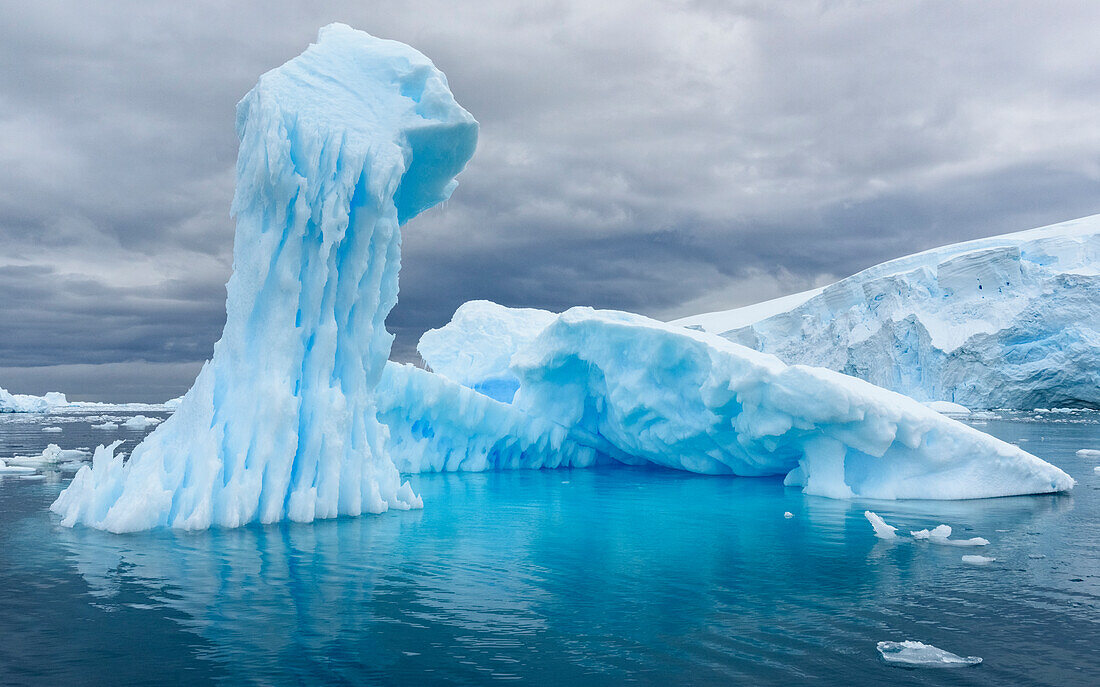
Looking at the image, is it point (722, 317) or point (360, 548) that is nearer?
point (360, 548)

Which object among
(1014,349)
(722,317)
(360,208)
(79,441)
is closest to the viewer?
(360,208)

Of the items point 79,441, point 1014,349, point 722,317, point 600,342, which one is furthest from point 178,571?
point 722,317

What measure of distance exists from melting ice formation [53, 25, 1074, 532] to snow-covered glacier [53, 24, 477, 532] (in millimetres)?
26

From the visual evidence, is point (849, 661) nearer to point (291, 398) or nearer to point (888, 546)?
point (888, 546)

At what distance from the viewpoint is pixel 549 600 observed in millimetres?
7352

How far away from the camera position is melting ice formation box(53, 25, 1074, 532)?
11.1 m

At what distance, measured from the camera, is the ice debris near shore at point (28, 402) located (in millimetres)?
61594

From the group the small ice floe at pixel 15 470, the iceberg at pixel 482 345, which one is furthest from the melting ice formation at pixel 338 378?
the iceberg at pixel 482 345

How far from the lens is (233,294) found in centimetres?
1195

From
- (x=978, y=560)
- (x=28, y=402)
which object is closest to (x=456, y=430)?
(x=978, y=560)

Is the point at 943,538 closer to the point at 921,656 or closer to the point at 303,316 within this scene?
the point at 921,656

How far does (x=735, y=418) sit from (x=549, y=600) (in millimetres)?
10245

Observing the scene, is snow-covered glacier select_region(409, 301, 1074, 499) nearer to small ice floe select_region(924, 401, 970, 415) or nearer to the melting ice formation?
the melting ice formation

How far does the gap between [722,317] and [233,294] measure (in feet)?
248
